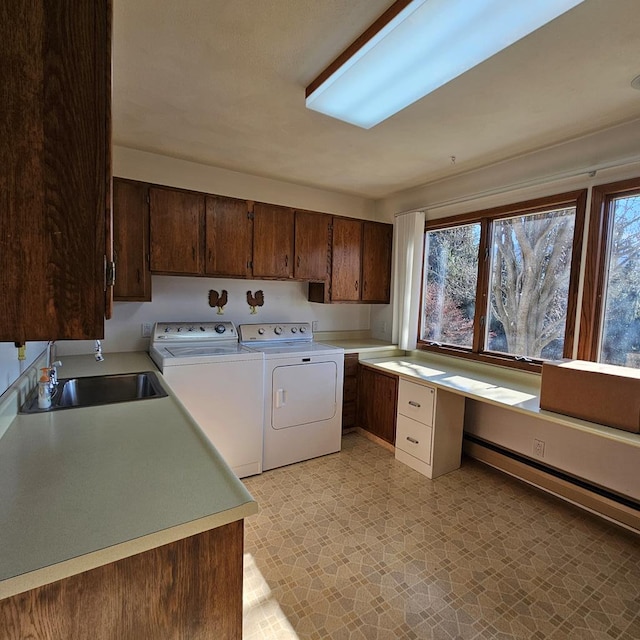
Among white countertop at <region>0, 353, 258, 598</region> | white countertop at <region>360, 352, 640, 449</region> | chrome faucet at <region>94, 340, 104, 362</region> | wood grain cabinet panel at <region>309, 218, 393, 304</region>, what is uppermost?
wood grain cabinet panel at <region>309, 218, 393, 304</region>

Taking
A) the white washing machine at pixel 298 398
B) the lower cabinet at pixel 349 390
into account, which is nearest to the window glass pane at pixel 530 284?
the lower cabinet at pixel 349 390

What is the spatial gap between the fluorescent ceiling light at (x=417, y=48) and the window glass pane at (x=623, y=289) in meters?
1.48

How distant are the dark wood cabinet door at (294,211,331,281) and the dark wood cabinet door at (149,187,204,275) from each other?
0.89m

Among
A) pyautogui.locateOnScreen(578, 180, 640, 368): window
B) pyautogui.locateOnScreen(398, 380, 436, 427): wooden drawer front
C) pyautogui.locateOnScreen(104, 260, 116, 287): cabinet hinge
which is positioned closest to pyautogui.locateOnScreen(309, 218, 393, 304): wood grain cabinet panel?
pyautogui.locateOnScreen(398, 380, 436, 427): wooden drawer front

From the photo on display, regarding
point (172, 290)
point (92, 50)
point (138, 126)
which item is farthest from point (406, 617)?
point (138, 126)

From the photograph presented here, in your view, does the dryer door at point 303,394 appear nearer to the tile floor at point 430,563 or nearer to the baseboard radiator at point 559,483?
the tile floor at point 430,563

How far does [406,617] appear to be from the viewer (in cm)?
156

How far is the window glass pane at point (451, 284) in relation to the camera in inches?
124

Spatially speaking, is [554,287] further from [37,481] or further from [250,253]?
[37,481]

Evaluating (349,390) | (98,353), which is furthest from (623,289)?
(98,353)

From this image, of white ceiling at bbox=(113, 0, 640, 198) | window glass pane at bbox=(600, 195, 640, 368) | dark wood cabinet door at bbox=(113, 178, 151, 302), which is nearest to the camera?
white ceiling at bbox=(113, 0, 640, 198)

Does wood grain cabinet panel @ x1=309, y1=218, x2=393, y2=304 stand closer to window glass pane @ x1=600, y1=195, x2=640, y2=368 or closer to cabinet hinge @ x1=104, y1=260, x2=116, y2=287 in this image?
window glass pane @ x1=600, y1=195, x2=640, y2=368

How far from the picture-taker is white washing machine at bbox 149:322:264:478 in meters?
2.43

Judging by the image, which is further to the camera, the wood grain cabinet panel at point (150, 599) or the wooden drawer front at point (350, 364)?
the wooden drawer front at point (350, 364)
